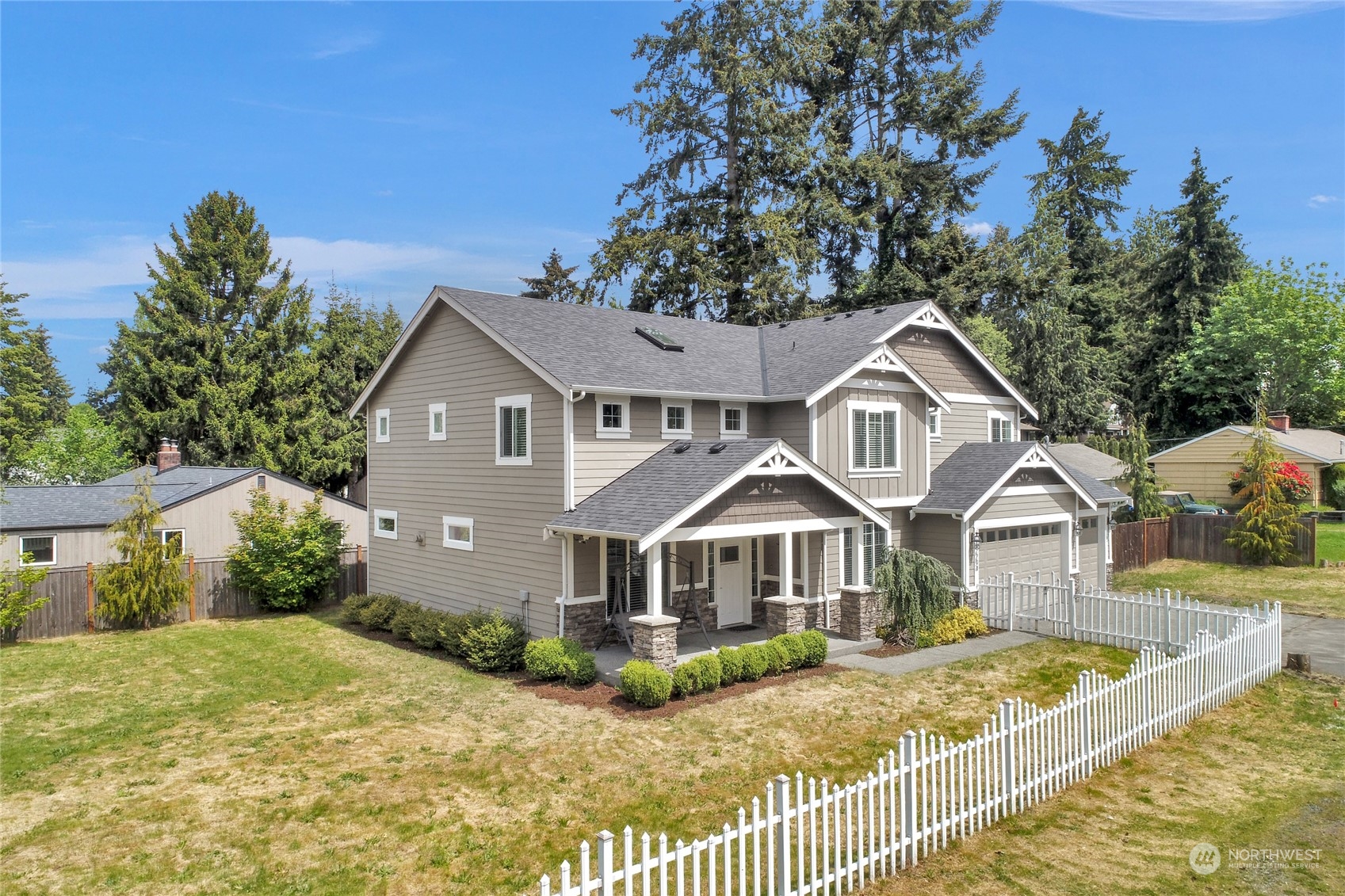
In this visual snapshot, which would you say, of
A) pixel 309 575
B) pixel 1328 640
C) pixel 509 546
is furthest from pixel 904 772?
pixel 309 575

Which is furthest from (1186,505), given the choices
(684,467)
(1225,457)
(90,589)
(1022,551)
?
(90,589)

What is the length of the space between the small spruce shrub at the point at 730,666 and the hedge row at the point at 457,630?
13.9 feet

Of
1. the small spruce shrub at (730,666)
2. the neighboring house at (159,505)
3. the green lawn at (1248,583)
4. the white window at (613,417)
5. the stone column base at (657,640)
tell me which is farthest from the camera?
the green lawn at (1248,583)

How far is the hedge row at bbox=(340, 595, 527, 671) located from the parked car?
27.5 metres

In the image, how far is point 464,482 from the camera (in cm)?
1875

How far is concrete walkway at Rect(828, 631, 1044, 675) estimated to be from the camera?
15312 millimetres

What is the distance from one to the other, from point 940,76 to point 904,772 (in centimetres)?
4132

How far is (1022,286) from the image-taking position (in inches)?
1603

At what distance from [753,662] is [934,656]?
4.14 m

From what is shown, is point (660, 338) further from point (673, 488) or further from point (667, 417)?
point (673, 488)

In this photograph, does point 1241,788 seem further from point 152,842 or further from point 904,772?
point 152,842

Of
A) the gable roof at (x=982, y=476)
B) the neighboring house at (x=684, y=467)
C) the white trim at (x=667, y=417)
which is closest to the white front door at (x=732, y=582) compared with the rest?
the neighboring house at (x=684, y=467)

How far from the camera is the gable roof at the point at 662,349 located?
16.9 metres

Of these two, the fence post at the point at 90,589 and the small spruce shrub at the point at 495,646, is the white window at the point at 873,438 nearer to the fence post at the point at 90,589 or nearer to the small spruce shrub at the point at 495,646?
the small spruce shrub at the point at 495,646
